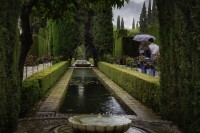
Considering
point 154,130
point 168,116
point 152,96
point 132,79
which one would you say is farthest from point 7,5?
point 132,79

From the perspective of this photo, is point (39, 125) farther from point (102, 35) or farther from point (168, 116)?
point (102, 35)

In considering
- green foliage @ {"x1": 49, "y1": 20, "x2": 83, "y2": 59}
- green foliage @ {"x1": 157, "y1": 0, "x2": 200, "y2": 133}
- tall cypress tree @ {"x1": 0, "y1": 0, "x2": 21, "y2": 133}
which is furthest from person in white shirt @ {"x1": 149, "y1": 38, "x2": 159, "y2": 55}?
green foliage @ {"x1": 49, "y1": 20, "x2": 83, "y2": 59}

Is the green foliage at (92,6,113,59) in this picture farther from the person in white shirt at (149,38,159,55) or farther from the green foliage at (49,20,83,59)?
the person in white shirt at (149,38,159,55)

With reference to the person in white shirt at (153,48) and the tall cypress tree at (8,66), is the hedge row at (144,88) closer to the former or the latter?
the person in white shirt at (153,48)

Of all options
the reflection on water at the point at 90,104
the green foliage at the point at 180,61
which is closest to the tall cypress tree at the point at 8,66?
the green foliage at the point at 180,61

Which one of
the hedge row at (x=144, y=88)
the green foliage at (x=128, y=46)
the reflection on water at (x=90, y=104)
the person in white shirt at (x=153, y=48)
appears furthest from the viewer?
the green foliage at (x=128, y=46)

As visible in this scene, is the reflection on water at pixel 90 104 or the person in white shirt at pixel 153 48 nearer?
the reflection on water at pixel 90 104

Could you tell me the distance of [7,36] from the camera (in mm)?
6016

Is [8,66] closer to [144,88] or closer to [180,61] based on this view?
[180,61]

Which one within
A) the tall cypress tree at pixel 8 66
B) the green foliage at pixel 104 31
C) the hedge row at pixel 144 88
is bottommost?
the hedge row at pixel 144 88

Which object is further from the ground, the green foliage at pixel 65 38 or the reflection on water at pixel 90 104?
the green foliage at pixel 65 38

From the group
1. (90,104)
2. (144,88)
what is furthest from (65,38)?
(144,88)

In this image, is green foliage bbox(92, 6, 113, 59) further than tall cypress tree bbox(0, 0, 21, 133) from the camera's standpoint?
Yes

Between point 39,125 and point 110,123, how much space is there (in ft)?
5.29
